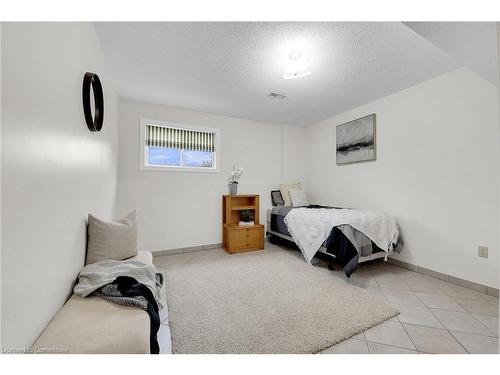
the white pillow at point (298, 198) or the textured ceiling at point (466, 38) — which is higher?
the textured ceiling at point (466, 38)

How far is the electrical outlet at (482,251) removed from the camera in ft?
7.04

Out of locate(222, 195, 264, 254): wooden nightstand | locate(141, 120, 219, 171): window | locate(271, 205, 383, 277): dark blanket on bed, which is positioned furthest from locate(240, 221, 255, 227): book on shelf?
locate(271, 205, 383, 277): dark blanket on bed

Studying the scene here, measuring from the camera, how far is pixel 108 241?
161 centimetres

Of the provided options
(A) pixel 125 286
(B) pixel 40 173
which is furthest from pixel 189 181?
(B) pixel 40 173

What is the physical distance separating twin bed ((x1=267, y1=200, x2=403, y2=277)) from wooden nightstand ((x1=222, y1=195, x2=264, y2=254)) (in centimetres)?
76

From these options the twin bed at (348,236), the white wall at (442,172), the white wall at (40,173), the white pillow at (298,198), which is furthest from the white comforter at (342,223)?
the white wall at (40,173)

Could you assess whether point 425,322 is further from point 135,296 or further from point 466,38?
point 135,296

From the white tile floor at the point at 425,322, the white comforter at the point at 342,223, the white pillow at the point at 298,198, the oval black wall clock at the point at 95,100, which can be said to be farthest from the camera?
A: the white pillow at the point at 298,198

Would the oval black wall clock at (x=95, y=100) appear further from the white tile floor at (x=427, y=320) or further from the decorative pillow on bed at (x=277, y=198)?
the decorative pillow on bed at (x=277, y=198)

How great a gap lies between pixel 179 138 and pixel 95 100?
1787mm

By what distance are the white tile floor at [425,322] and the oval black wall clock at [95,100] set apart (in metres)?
1.69
